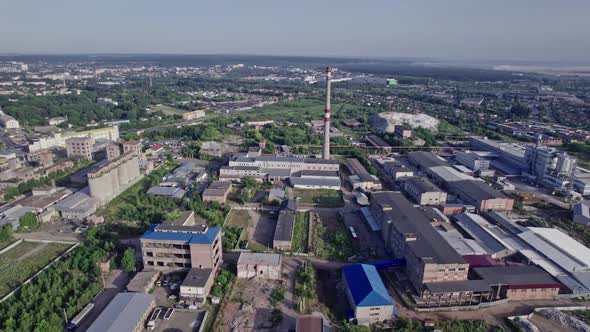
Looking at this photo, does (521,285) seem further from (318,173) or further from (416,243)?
(318,173)

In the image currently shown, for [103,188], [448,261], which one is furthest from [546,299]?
[103,188]

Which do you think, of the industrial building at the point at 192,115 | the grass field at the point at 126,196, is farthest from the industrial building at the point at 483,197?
the industrial building at the point at 192,115

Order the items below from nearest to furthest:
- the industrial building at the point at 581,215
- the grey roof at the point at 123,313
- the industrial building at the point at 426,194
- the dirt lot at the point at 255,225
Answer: the grey roof at the point at 123,313
the dirt lot at the point at 255,225
the industrial building at the point at 581,215
the industrial building at the point at 426,194

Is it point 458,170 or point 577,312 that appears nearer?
point 577,312

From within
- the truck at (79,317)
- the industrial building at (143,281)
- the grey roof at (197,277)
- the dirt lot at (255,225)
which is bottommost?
the dirt lot at (255,225)

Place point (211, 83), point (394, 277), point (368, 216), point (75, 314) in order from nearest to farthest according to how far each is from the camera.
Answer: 1. point (75, 314)
2. point (394, 277)
3. point (368, 216)
4. point (211, 83)

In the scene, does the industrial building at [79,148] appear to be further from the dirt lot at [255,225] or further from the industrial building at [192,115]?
the industrial building at [192,115]

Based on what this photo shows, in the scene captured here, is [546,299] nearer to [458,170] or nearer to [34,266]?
[458,170]
